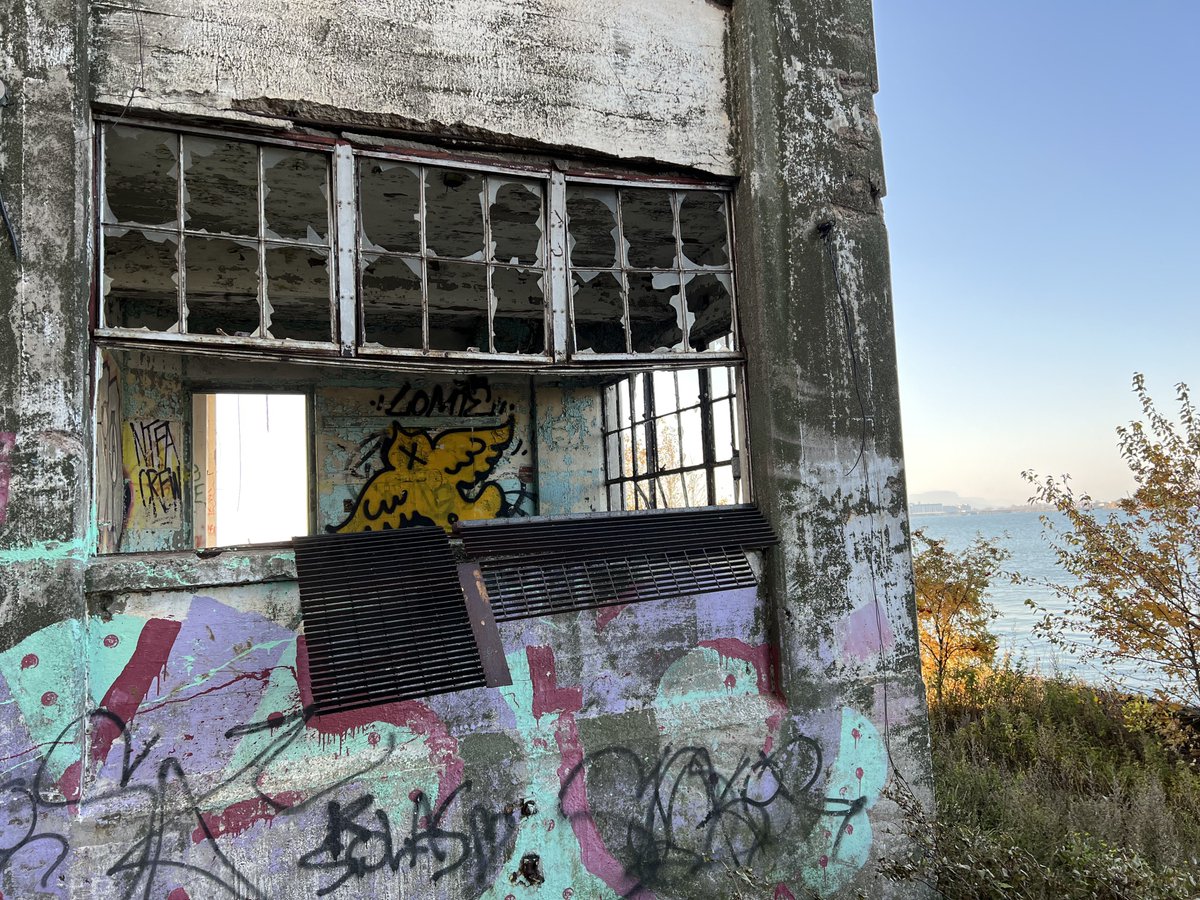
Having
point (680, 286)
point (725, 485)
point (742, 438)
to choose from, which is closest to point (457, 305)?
point (725, 485)

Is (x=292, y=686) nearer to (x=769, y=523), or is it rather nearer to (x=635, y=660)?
(x=635, y=660)

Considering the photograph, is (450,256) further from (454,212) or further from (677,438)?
(677,438)

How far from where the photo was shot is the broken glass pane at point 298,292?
646cm

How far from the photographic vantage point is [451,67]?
3998 mm

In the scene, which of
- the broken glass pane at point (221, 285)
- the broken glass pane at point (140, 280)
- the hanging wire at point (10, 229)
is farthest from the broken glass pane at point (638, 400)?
the hanging wire at point (10, 229)

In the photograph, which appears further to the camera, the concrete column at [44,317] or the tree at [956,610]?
the tree at [956,610]

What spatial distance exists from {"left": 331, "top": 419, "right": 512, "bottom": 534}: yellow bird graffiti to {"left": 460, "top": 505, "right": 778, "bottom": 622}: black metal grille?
12.3 feet

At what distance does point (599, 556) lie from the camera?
3941 mm

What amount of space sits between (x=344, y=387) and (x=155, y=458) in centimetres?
166

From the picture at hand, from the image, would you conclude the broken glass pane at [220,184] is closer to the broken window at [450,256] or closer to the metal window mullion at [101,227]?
the metal window mullion at [101,227]

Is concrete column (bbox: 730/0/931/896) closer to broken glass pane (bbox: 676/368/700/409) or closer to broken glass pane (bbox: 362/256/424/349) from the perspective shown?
Answer: broken glass pane (bbox: 676/368/700/409)

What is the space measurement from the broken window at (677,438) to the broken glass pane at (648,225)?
3.05 ft

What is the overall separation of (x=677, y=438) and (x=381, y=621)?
11.7ft

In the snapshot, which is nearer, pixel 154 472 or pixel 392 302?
pixel 154 472
